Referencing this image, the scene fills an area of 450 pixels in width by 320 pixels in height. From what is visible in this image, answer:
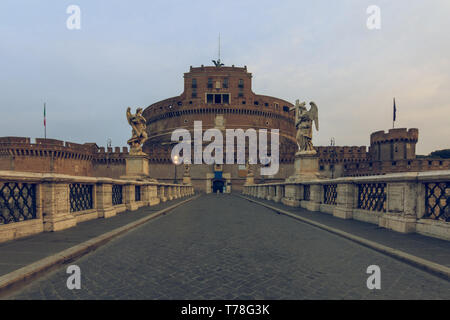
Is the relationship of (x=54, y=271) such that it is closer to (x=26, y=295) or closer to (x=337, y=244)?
(x=26, y=295)

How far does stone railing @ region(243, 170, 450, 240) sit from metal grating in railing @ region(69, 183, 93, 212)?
334 inches

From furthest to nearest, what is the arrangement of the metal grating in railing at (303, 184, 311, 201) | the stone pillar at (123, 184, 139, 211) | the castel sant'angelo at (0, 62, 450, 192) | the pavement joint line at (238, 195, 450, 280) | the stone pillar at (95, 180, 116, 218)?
→ 1. the castel sant'angelo at (0, 62, 450, 192)
2. the metal grating in railing at (303, 184, 311, 201)
3. the stone pillar at (123, 184, 139, 211)
4. the stone pillar at (95, 180, 116, 218)
5. the pavement joint line at (238, 195, 450, 280)

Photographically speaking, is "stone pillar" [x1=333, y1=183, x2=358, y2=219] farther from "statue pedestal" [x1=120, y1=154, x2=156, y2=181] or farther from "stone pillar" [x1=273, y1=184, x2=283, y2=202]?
"statue pedestal" [x1=120, y1=154, x2=156, y2=181]

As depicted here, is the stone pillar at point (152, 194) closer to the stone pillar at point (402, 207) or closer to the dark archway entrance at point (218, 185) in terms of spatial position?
the stone pillar at point (402, 207)

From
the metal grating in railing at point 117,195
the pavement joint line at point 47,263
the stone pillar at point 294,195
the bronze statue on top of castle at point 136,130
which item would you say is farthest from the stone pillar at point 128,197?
the stone pillar at point 294,195

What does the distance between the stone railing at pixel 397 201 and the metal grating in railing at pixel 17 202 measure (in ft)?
27.9

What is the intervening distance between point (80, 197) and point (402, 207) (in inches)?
353

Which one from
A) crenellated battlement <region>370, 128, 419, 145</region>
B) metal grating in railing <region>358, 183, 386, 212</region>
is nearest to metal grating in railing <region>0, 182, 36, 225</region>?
metal grating in railing <region>358, 183, 386, 212</region>

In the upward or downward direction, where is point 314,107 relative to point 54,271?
upward

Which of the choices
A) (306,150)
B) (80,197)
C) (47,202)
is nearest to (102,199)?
(80,197)

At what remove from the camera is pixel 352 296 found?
101 inches

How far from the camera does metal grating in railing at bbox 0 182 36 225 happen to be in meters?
4.61

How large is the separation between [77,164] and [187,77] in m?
30.3
